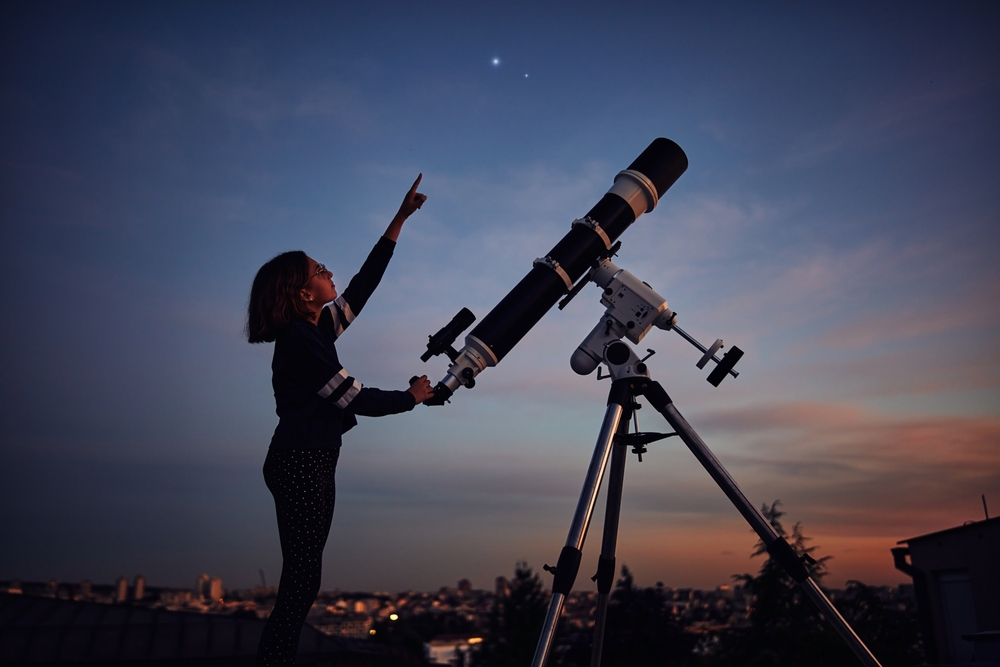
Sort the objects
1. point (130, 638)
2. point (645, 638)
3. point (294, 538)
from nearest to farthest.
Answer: point (294, 538) → point (130, 638) → point (645, 638)

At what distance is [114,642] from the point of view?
417 inches

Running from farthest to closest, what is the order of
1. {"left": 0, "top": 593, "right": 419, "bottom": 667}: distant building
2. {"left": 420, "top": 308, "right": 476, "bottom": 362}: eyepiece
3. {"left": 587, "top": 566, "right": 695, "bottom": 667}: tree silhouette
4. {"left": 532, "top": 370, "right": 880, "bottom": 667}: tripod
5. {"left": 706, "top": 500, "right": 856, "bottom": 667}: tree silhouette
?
{"left": 587, "top": 566, "right": 695, "bottom": 667}: tree silhouette → {"left": 706, "top": 500, "right": 856, "bottom": 667}: tree silhouette → {"left": 0, "top": 593, "right": 419, "bottom": 667}: distant building → {"left": 420, "top": 308, "right": 476, "bottom": 362}: eyepiece → {"left": 532, "top": 370, "right": 880, "bottom": 667}: tripod

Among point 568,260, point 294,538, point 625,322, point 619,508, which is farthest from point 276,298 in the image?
point 619,508

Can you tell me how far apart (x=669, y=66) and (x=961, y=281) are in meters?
4.79

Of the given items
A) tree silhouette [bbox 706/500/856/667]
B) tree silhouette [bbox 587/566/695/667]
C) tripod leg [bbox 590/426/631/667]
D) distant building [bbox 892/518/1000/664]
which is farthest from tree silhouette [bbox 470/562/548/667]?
tripod leg [bbox 590/426/631/667]

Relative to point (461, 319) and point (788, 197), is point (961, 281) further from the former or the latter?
point (461, 319)

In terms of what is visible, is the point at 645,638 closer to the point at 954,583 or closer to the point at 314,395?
the point at 954,583

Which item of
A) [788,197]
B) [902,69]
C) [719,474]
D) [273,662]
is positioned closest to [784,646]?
[788,197]

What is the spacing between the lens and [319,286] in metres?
2.93

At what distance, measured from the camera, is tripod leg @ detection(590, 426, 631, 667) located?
11.2 ft

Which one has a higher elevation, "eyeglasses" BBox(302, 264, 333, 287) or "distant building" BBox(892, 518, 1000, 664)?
"eyeglasses" BBox(302, 264, 333, 287)

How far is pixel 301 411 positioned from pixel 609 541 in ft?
5.99

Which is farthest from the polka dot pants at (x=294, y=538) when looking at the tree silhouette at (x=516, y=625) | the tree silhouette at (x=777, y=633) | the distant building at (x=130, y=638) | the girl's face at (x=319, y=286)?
the tree silhouette at (x=516, y=625)

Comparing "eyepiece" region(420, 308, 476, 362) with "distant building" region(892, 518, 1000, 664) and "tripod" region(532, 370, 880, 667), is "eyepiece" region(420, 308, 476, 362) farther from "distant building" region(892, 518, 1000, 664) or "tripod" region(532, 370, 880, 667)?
"distant building" region(892, 518, 1000, 664)
